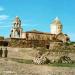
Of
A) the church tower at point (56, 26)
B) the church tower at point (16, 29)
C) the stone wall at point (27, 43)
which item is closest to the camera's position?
the stone wall at point (27, 43)

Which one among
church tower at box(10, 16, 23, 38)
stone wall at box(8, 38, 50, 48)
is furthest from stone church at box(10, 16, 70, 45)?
stone wall at box(8, 38, 50, 48)

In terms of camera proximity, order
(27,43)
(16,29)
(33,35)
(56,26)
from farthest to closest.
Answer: (56,26)
(16,29)
(33,35)
(27,43)

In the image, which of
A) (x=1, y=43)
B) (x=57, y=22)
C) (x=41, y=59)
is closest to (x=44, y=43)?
(x=1, y=43)

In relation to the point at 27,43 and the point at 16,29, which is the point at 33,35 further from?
the point at 27,43

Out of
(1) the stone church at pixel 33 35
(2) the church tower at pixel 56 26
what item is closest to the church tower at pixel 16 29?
(1) the stone church at pixel 33 35

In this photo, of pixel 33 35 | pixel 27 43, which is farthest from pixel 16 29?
pixel 27 43

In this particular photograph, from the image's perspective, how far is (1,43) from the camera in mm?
71062

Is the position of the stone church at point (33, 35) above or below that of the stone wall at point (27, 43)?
above

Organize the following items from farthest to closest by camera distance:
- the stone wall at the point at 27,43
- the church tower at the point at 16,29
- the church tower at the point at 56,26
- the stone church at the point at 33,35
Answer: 1. the church tower at the point at 56,26
2. the church tower at the point at 16,29
3. the stone church at the point at 33,35
4. the stone wall at the point at 27,43

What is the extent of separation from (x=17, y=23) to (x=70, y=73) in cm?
5885

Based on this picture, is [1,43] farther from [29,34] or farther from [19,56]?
[19,56]

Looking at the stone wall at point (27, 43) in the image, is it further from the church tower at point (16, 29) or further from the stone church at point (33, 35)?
the church tower at point (16, 29)

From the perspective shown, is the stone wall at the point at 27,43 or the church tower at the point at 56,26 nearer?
the stone wall at the point at 27,43

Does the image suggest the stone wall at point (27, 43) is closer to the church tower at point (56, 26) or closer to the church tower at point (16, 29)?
the church tower at point (16, 29)
